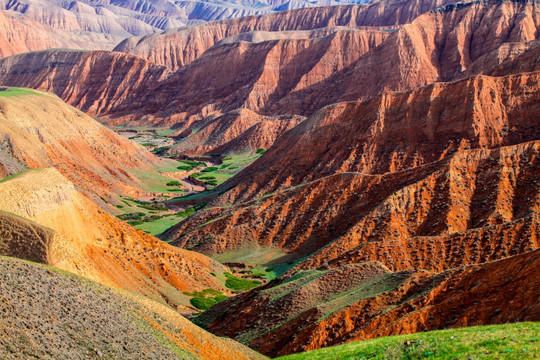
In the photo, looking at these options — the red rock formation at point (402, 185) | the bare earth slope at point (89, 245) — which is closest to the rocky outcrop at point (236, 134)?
the red rock formation at point (402, 185)

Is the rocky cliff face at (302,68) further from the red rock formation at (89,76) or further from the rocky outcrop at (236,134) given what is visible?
the rocky outcrop at (236,134)

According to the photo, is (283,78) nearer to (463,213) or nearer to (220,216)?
(220,216)

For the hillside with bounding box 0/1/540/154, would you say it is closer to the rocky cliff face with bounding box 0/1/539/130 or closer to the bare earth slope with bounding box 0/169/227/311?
the rocky cliff face with bounding box 0/1/539/130

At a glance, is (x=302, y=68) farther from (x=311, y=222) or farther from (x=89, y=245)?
(x=89, y=245)

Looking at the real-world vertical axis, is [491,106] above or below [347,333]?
above

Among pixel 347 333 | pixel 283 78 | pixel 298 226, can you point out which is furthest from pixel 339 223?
pixel 283 78
